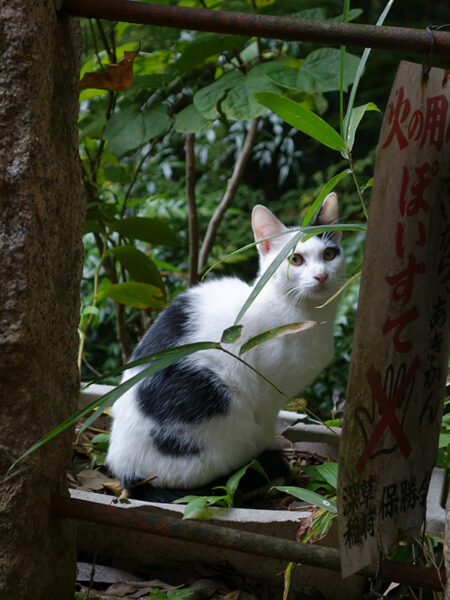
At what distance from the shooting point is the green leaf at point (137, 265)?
6.39 ft

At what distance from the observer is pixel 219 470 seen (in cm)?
151

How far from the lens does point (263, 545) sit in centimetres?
85

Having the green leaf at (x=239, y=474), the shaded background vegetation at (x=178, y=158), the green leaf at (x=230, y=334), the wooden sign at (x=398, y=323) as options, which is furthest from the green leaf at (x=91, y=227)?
the wooden sign at (x=398, y=323)

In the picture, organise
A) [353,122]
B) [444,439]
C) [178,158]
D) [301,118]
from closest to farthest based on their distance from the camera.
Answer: [301,118] → [353,122] → [444,439] → [178,158]

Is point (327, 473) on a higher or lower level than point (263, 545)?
lower

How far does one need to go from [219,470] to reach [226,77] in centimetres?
104

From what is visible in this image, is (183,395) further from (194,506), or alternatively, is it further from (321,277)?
(321,277)

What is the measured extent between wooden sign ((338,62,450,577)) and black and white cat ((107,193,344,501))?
71 cm

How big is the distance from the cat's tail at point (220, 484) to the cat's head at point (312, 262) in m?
0.40

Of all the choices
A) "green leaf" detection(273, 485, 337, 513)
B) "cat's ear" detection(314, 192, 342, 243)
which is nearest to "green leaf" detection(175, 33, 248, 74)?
"cat's ear" detection(314, 192, 342, 243)

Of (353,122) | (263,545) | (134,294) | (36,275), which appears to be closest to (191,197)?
(134,294)

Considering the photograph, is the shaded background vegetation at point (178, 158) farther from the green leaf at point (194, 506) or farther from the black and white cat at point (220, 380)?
the green leaf at point (194, 506)

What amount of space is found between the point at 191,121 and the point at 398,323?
3.96ft

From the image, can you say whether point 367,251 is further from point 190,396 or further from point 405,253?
point 190,396
